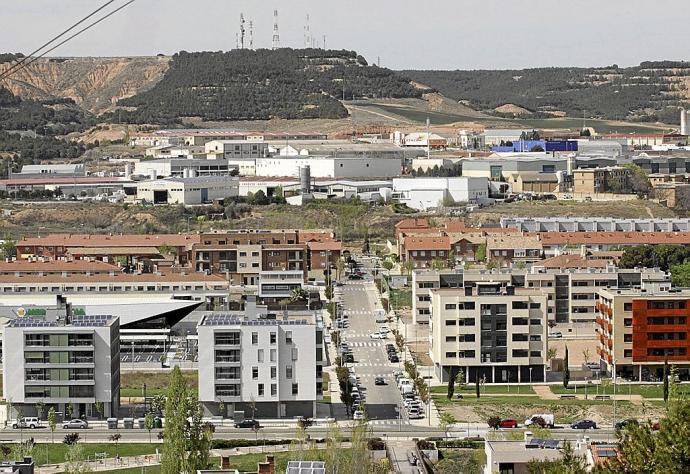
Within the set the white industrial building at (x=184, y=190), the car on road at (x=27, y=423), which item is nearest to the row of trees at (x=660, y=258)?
the car on road at (x=27, y=423)

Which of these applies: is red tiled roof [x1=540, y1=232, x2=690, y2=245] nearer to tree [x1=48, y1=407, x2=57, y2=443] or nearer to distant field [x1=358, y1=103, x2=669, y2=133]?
tree [x1=48, y1=407, x2=57, y2=443]

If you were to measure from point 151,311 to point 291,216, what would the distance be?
56.1 feet

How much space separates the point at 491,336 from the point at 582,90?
7699 cm

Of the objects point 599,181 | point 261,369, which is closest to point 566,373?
point 261,369

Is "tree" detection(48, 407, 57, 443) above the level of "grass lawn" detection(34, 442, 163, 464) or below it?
above

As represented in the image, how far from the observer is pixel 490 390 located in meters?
19.5

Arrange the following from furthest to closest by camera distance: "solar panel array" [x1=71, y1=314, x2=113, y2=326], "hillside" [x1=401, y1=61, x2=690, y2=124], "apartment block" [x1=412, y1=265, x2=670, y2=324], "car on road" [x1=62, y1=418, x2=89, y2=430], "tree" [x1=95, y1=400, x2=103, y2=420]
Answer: "hillside" [x1=401, y1=61, x2=690, y2=124]
"apartment block" [x1=412, y1=265, x2=670, y2=324]
"solar panel array" [x1=71, y1=314, x2=113, y2=326]
"tree" [x1=95, y1=400, x2=103, y2=420]
"car on road" [x1=62, y1=418, x2=89, y2=430]

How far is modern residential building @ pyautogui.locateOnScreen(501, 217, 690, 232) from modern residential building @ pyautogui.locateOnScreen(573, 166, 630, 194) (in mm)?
8711

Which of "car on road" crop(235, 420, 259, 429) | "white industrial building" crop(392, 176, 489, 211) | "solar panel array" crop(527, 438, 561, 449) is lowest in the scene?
"car on road" crop(235, 420, 259, 429)

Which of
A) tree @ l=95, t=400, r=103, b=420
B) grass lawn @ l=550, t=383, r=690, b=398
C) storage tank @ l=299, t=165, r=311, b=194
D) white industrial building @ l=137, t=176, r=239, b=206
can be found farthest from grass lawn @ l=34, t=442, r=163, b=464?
storage tank @ l=299, t=165, r=311, b=194

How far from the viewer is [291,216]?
38.9m

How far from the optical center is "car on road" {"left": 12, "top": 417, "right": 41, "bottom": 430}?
57.1 ft

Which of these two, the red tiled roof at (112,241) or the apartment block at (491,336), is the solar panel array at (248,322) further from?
the red tiled roof at (112,241)

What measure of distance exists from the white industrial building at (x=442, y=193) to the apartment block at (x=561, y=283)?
645 inches
